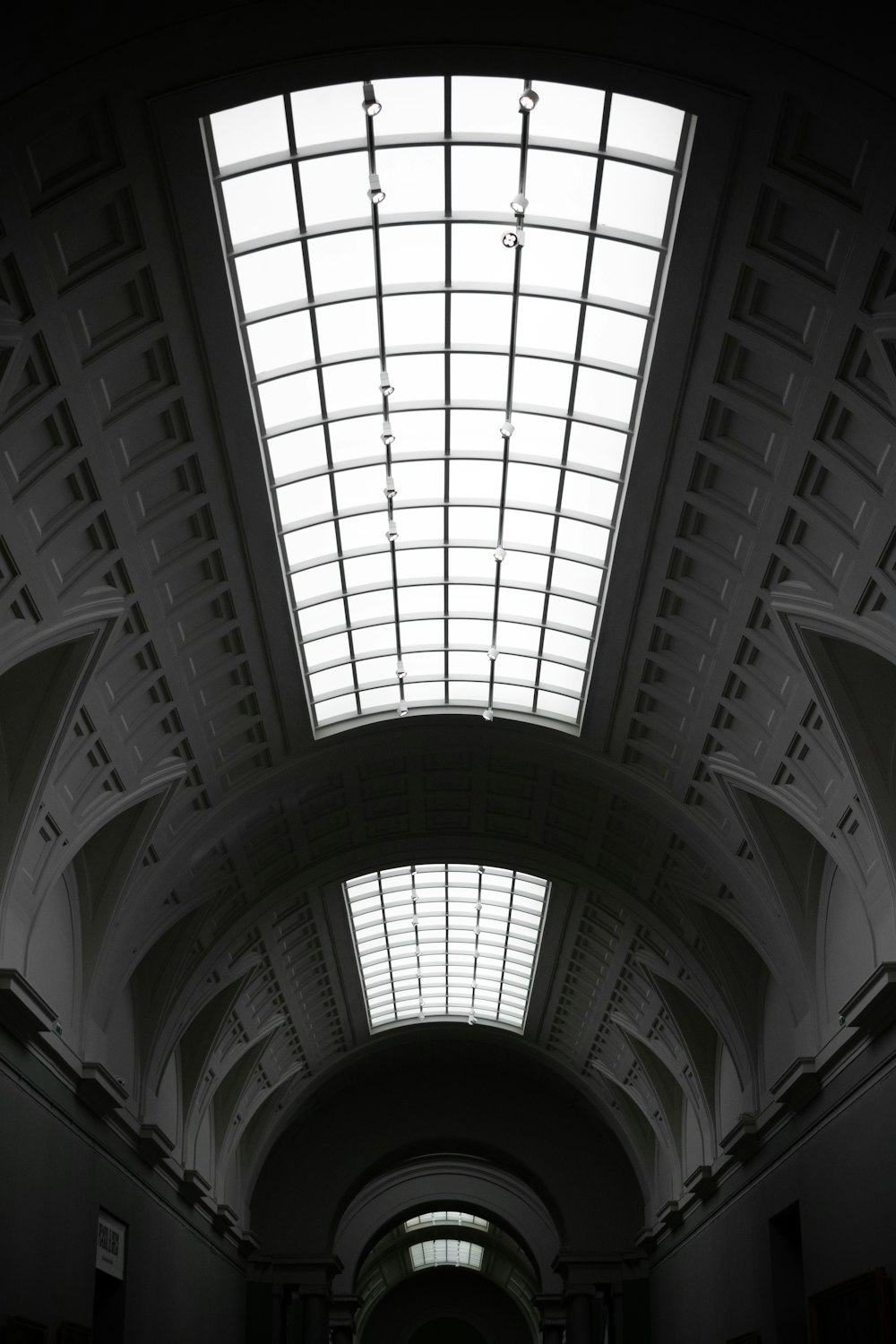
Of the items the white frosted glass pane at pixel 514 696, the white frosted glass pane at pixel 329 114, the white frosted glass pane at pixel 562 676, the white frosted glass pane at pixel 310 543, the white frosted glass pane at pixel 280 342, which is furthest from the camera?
the white frosted glass pane at pixel 514 696

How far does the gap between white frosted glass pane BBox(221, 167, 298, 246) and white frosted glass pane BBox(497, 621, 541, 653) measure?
11180 millimetres

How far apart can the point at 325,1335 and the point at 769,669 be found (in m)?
35.2

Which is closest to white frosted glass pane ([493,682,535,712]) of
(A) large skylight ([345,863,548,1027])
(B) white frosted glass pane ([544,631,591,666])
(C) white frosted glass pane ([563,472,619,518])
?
(B) white frosted glass pane ([544,631,591,666])

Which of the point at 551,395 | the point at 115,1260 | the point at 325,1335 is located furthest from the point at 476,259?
the point at 325,1335

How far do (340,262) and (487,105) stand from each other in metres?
3.13

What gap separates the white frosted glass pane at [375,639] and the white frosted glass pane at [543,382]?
7.18 metres

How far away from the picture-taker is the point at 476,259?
17688 mm

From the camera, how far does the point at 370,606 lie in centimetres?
2528

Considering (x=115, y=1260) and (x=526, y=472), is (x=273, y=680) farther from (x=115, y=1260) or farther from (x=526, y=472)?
(x=115, y=1260)

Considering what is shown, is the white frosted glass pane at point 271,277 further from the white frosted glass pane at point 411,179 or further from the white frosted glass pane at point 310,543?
the white frosted glass pane at point 310,543

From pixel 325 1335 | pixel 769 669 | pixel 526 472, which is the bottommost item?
pixel 325 1335

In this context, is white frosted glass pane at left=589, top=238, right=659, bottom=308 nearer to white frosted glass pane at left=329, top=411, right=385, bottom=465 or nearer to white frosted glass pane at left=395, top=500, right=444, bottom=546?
white frosted glass pane at left=329, top=411, right=385, bottom=465

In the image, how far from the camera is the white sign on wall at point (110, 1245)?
88.1 ft

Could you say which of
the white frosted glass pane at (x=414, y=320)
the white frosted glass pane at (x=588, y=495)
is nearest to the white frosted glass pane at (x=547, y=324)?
the white frosted glass pane at (x=414, y=320)
